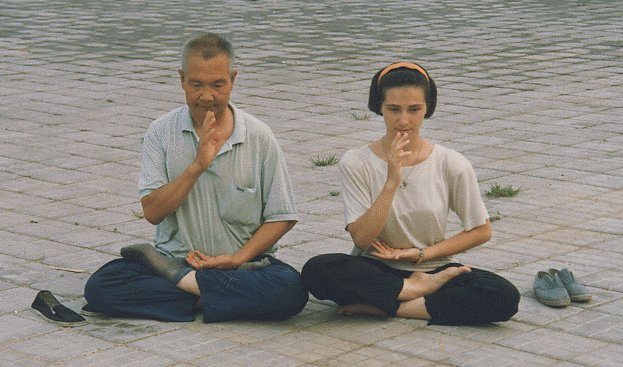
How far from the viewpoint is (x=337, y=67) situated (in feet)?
39.9

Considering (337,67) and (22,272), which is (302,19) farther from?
(22,272)

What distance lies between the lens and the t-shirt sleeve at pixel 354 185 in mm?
5082

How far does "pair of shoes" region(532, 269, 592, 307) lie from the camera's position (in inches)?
206

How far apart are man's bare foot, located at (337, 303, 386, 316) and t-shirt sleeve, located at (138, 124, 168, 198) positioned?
0.87 metres

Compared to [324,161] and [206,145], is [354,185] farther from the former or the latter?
[324,161]

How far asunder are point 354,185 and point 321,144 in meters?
3.62

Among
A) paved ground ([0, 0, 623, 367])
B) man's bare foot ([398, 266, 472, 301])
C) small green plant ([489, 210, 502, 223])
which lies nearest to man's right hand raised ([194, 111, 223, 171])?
paved ground ([0, 0, 623, 367])

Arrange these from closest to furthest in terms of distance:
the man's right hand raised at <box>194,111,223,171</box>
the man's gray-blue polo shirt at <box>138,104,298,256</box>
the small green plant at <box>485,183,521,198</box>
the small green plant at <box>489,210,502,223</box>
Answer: the man's right hand raised at <box>194,111,223,171</box> → the man's gray-blue polo shirt at <box>138,104,298,256</box> → the small green plant at <box>489,210,502,223</box> → the small green plant at <box>485,183,521,198</box>

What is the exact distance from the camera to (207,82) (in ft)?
16.5

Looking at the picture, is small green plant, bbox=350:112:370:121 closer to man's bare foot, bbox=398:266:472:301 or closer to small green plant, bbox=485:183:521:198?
small green plant, bbox=485:183:521:198

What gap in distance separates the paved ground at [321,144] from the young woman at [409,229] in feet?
0.31

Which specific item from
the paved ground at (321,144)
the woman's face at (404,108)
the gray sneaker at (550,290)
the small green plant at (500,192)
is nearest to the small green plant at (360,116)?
the paved ground at (321,144)

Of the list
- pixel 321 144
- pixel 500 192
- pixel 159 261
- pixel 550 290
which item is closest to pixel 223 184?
pixel 159 261

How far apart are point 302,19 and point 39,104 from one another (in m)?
6.52
